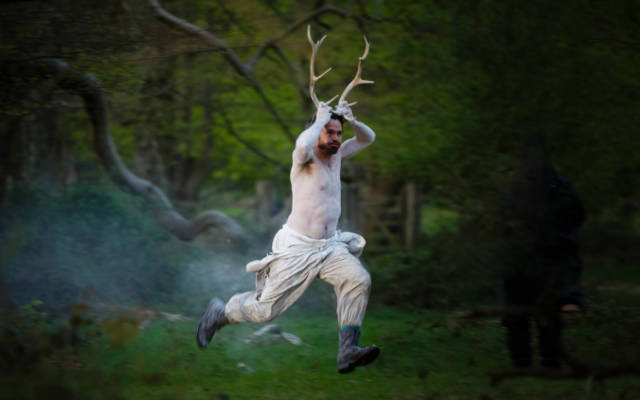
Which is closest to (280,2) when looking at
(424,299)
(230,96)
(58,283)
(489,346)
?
(230,96)

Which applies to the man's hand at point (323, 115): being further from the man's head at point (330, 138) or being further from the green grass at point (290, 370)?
the green grass at point (290, 370)

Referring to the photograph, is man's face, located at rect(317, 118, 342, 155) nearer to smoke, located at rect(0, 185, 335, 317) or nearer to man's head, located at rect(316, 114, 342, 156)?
man's head, located at rect(316, 114, 342, 156)

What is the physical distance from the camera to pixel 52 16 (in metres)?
6.43

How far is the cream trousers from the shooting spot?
577cm

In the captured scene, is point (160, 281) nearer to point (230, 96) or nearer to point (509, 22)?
point (230, 96)

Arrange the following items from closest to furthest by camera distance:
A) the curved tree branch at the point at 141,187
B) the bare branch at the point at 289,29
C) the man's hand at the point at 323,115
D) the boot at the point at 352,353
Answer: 1. the boot at the point at 352,353
2. the man's hand at the point at 323,115
3. the curved tree branch at the point at 141,187
4. the bare branch at the point at 289,29

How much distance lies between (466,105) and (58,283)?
21.4 ft

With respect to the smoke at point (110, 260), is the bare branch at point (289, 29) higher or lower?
higher

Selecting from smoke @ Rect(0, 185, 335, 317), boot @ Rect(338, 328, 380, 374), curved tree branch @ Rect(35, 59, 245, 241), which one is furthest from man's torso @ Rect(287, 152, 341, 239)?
curved tree branch @ Rect(35, 59, 245, 241)

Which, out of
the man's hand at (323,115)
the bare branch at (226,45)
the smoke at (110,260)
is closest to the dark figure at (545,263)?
the man's hand at (323,115)

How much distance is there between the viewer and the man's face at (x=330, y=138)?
5906 millimetres

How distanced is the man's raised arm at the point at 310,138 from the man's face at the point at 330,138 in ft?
0.35

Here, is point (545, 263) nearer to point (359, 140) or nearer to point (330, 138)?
point (359, 140)

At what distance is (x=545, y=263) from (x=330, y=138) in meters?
2.68
